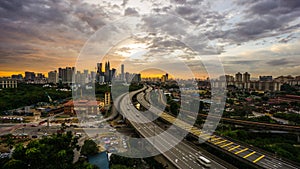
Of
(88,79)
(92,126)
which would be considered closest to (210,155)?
(92,126)

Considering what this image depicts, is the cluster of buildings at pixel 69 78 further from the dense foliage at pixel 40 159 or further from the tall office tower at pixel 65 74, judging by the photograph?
the dense foliage at pixel 40 159

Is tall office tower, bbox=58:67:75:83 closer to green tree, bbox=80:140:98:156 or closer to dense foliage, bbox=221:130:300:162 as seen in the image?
green tree, bbox=80:140:98:156

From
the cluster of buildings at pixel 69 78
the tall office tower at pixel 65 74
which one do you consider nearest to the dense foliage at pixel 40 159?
the cluster of buildings at pixel 69 78

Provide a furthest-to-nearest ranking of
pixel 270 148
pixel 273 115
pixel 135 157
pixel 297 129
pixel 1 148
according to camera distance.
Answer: pixel 273 115
pixel 297 129
pixel 1 148
pixel 270 148
pixel 135 157

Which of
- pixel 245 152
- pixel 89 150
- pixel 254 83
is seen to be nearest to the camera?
pixel 245 152

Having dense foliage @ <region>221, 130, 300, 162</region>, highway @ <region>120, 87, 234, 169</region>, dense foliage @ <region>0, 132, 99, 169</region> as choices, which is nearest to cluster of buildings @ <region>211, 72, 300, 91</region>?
dense foliage @ <region>221, 130, 300, 162</region>

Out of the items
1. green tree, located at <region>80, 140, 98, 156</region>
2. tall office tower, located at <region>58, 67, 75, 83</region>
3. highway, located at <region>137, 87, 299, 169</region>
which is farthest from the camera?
tall office tower, located at <region>58, 67, 75, 83</region>

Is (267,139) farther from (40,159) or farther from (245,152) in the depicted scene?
(40,159)

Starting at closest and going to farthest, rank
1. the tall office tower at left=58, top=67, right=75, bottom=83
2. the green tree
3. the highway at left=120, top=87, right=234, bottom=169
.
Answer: the highway at left=120, top=87, right=234, bottom=169
the green tree
the tall office tower at left=58, top=67, right=75, bottom=83

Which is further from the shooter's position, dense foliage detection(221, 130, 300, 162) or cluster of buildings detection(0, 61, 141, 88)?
cluster of buildings detection(0, 61, 141, 88)

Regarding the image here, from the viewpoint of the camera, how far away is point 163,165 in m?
3.52

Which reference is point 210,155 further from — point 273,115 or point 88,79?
point 88,79

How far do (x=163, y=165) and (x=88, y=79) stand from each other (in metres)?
22.3

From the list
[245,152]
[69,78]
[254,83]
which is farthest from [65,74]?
[245,152]
